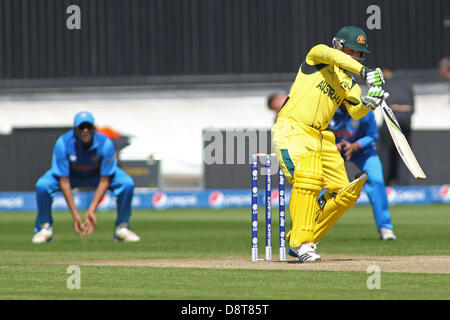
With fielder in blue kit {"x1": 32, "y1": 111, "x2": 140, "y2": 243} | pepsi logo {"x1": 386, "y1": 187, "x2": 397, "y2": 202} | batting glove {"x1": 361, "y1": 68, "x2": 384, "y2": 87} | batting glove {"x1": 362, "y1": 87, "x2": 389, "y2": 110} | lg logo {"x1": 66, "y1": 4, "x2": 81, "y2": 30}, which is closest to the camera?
batting glove {"x1": 361, "y1": 68, "x2": 384, "y2": 87}

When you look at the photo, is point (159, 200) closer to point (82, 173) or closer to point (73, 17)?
point (82, 173)

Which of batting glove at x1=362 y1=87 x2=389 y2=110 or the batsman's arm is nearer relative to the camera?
the batsman's arm

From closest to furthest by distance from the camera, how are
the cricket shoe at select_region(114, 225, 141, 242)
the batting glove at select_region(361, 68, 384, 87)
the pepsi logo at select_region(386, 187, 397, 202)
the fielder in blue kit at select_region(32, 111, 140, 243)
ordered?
the batting glove at select_region(361, 68, 384, 87) < the fielder in blue kit at select_region(32, 111, 140, 243) < the cricket shoe at select_region(114, 225, 141, 242) < the pepsi logo at select_region(386, 187, 397, 202)

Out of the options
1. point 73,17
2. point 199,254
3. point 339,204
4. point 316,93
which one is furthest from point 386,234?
point 73,17

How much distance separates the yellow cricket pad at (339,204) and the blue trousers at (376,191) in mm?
2836

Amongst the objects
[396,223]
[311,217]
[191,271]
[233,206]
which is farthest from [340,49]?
[233,206]

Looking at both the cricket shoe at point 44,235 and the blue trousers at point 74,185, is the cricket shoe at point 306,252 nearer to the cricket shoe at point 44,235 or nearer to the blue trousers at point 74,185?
the blue trousers at point 74,185

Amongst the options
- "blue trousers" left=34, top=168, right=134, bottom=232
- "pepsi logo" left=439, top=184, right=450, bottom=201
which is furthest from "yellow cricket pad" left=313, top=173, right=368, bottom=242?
"pepsi logo" left=439, top=184, right=450, bottom=201

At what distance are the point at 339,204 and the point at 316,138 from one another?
66 centimetres

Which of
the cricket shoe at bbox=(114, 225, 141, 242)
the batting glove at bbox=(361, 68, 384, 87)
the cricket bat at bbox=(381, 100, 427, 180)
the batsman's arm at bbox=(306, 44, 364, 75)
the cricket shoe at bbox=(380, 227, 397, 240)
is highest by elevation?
the batsman's arm at bbox=(306, 44, 364, 75)

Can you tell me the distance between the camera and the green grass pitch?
7.51 m

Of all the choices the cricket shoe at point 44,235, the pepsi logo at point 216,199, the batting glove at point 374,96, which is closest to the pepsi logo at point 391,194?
the pepsi logo at point 216,199

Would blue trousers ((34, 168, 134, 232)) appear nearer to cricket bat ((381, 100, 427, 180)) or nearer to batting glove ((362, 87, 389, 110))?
cricket bat ((381, 100, 427, 180))

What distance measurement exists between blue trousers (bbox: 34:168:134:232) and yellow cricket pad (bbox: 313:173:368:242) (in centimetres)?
402
